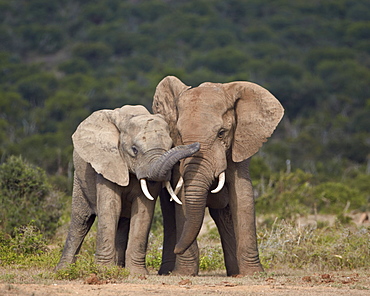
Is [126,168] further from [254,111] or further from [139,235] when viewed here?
[254,111]

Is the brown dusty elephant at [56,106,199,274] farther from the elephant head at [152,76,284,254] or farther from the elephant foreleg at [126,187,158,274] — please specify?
the elephant head at [152,76,284,254]

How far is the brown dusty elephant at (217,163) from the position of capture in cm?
884

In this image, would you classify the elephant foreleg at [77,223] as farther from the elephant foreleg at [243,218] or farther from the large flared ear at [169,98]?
the elephant foreleg at [243,218]

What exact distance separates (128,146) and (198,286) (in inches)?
70.5

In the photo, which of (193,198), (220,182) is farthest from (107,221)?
(220,182)

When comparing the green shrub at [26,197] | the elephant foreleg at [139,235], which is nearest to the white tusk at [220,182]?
the elephant foreleg at [139,235]

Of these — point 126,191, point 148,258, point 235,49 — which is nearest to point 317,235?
point 148,258

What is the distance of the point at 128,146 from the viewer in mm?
8938

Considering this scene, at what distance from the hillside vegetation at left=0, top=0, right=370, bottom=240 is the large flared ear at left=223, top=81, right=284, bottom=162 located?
1532 cm

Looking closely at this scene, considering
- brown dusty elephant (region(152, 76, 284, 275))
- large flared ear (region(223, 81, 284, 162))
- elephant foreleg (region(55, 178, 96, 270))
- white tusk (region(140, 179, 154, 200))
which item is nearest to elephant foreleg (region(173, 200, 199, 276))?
brown dusty elephant (region(152, 76, 284, 275))

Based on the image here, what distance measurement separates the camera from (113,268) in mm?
8188

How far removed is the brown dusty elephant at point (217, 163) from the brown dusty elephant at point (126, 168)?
1.04 ft

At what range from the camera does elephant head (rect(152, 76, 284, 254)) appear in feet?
28.9

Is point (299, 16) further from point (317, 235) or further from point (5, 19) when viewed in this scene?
point (317, 235)
